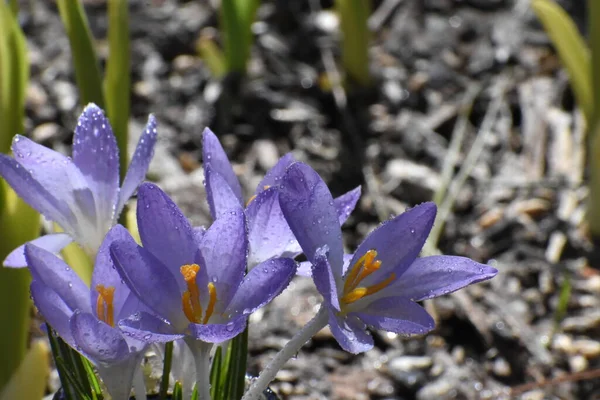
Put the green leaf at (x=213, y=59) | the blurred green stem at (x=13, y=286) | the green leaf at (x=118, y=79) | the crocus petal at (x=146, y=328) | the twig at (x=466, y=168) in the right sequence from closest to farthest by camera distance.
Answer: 1. the crocus petal at (x=146, y=328)
2. the blurred green stem at (x=13, y=286)
3. the green leaf at (x=118, y=79)
4. the twig at (x=466, y=168)
5. the green leaf at (x=213, y=59)

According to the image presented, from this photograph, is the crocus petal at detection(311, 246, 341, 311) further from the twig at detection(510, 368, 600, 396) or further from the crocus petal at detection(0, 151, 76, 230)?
the twig at detection(510, 368, 600, 396)

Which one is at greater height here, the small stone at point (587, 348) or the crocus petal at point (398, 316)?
the crocus petal at point (398, 316)

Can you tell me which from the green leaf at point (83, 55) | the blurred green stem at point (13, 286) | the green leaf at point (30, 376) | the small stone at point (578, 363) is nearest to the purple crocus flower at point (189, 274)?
the green leaf at point (30, 376)

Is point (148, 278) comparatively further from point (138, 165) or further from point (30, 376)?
point (30, 376)

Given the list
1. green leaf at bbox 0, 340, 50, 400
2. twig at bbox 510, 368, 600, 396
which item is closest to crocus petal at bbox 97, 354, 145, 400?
green leaf at bbox 0, 340, 50, 400

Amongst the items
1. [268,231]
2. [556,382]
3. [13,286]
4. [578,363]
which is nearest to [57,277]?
[268,231]

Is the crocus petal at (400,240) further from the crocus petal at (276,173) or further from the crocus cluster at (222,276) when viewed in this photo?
the crocus petal at (276,173)

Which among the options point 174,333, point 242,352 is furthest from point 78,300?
point 242,352
